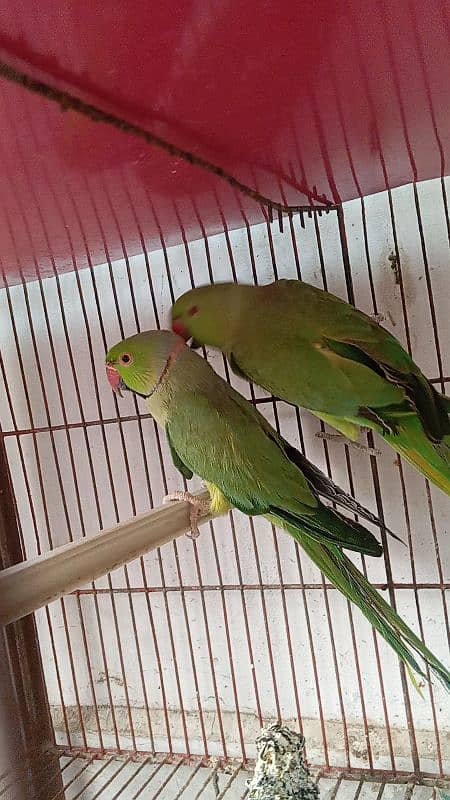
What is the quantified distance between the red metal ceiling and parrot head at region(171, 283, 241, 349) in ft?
0.35

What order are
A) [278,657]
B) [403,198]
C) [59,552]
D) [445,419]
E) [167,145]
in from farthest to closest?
[278,657], [403,198], [445,419], [167,145], [59,552]

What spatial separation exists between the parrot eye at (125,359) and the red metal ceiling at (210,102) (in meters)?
0.16

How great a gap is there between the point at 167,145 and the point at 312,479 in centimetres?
40

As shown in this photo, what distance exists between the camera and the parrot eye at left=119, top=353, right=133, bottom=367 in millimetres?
821

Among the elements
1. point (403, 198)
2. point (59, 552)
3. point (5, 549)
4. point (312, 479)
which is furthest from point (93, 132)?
point (5, 549)

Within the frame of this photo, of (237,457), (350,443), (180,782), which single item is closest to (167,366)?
(237,457)

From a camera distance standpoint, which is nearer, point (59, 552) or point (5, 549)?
point (59, 552)

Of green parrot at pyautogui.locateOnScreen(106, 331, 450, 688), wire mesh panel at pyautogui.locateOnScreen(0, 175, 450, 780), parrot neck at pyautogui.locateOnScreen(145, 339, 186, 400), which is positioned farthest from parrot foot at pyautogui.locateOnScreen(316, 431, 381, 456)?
parrot neck at pyautogui.locateOnScreen(145, 339, 186, 400)

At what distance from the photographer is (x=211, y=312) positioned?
2.71ft

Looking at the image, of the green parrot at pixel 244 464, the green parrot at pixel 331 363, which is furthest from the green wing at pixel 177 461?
the green parrot at pixel 331 363

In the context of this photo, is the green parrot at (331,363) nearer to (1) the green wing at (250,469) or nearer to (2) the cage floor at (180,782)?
(1) the green wing at (250,469)

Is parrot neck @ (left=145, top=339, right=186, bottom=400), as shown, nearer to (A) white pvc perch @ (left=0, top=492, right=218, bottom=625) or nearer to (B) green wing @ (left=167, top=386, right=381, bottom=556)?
(B) green wing @ (left=167, top=386, right=381, bottom=556)

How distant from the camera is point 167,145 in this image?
58 centimetres

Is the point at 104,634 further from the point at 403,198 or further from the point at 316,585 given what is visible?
the point at 403,198
